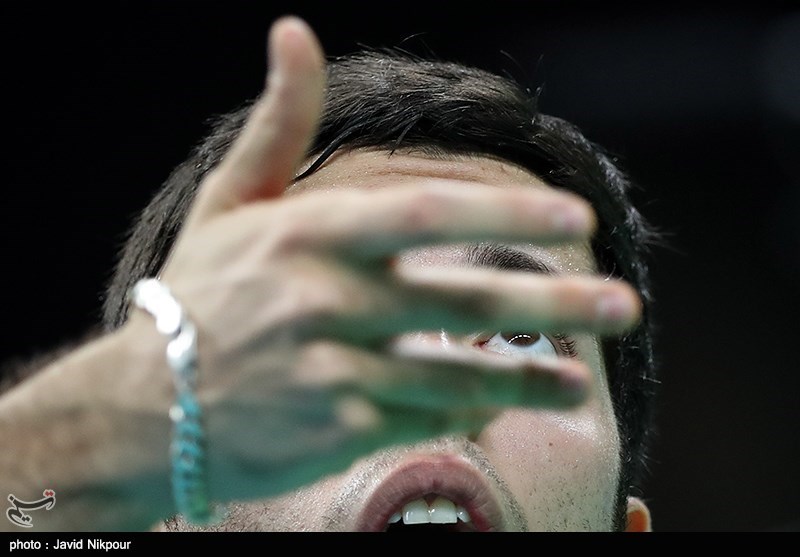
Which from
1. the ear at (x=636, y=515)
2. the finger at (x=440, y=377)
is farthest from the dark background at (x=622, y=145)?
the finger at (x=440, y=377)

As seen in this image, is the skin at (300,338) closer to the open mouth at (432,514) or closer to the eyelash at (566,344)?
the open mouth at (432,514)

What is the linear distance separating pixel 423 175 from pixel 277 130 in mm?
876

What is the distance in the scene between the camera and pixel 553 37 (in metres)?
3.25

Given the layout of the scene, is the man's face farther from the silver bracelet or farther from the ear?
the silver bracelet

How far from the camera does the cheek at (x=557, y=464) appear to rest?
4.24 ft

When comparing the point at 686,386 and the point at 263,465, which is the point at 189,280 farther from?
the point at 686,386

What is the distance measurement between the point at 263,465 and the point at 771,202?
3.08 meters

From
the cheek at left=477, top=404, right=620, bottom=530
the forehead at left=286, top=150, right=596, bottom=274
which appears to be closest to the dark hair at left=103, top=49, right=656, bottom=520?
the forehead at left=286, top=150, right=596, bottom=274

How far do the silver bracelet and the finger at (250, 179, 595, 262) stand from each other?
13cm

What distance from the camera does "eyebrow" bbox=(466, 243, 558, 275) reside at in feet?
4.57

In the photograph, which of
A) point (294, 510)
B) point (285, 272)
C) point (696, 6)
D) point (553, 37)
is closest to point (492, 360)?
point (285, 272)

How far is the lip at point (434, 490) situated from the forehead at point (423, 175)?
0.41 meters

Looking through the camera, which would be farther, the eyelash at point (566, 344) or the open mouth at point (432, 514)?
the eyelash at point (566, 344)

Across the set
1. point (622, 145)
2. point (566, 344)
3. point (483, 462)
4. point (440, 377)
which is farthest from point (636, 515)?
point (622, 145)
